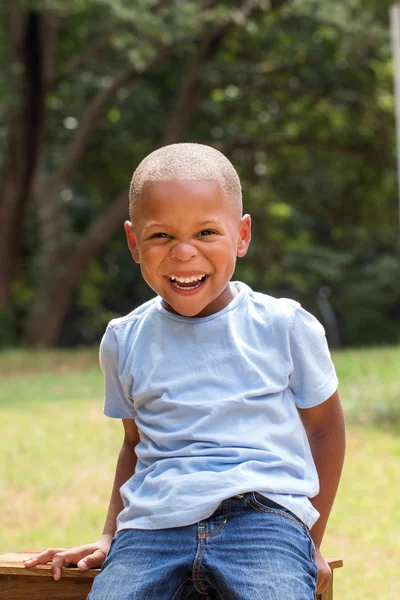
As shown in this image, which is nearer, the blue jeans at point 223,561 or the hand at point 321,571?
the blue jeans at point 223,561

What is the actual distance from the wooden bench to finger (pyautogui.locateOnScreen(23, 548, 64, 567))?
0.5 inches

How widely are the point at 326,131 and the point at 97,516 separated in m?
Result: 13.9

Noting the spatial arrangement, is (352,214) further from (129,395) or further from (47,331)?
(129,395)

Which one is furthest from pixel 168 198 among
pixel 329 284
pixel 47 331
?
pixel 329 284

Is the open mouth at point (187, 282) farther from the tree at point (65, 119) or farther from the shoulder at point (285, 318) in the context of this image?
the tree at point (65, 119)

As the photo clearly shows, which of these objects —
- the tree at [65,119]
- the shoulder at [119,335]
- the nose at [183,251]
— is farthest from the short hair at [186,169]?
the tree at [65,119]

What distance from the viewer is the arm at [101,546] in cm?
206

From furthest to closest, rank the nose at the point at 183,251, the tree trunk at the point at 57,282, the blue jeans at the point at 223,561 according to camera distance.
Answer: the tree trunk at the point at 57,282
the nose at the point at 183,251
the blue jeans at the point at 223,561

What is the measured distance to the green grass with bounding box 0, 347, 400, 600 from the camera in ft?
15.0

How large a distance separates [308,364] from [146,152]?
623 inches

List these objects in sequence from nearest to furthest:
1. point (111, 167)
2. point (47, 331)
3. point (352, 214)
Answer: point (47, 331) → point (111, 167) → point (352, 214)

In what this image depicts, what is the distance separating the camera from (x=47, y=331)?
17031 mm

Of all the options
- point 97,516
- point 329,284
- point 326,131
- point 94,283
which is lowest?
point 329,284

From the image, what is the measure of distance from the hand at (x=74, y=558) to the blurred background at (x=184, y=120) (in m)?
10.6
